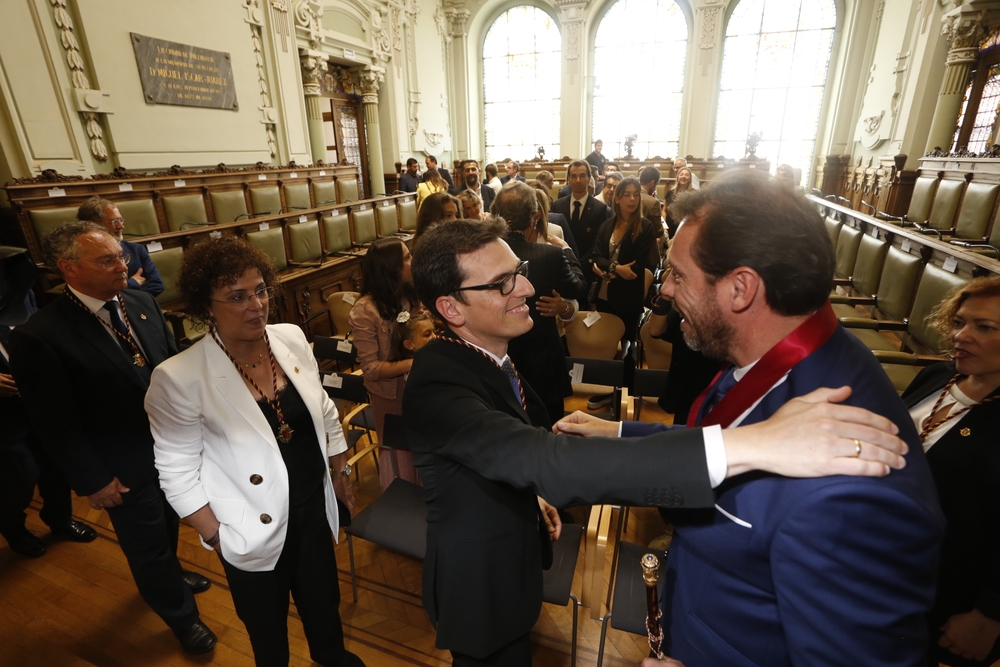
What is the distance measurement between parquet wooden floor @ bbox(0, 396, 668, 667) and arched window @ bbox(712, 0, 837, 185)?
11.9 metres

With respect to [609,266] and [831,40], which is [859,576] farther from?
[831,40]

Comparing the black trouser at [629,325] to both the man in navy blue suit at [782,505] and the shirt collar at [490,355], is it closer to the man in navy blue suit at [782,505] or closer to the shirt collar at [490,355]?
the shirt collar at [490,355]

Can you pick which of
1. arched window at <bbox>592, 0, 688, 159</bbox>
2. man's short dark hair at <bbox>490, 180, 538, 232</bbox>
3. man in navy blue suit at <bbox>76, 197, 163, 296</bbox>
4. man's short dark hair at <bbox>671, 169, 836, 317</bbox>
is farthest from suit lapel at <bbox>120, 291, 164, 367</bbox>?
arched window at <bbox>592, 0, 688, 159</bbox>

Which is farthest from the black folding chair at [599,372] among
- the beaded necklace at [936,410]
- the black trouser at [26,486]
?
the black trouser at [26,486]

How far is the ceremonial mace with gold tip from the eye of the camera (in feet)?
2.74

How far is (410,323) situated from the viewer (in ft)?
6.94

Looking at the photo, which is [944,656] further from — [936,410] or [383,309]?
[383,309]

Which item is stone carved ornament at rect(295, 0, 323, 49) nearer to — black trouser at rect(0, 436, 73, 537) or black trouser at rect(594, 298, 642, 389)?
black trouser at rect(594, 298, 642, 389)

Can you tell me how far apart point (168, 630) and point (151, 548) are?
0.54 metres

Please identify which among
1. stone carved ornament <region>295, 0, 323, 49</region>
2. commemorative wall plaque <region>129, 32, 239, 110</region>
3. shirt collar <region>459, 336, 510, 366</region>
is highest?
stone carved ornament <region>295, 0, 323, 49</region>

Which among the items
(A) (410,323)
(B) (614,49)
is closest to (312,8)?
(B) (614,49)

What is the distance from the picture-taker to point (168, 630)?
2.01 meters

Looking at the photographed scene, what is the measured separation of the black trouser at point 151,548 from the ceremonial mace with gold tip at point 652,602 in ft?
5.88

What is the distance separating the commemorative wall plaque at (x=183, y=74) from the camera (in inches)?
221
